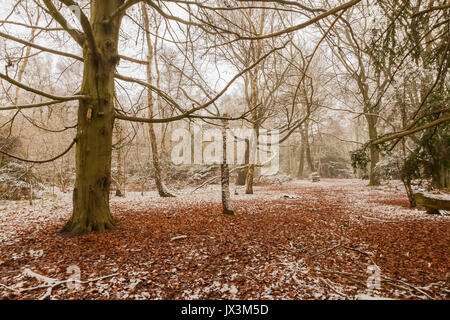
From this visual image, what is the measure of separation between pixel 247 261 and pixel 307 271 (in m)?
0.82

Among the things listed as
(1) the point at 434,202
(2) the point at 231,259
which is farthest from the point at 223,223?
(1) the point at 434,202

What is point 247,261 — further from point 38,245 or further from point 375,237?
point 38,245

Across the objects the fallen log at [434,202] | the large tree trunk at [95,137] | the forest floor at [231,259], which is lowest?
the forest floor at [231,259]

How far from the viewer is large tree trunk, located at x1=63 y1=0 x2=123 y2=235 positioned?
4.11 meters

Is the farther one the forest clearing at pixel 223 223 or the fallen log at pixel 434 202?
the fallen log at pixel 434 202

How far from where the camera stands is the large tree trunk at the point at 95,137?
4113 millimetres

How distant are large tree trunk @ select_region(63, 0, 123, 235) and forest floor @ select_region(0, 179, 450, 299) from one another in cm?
37

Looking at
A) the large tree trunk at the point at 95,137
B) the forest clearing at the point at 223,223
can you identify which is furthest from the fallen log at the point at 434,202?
the large tree trunk at the point at 95,137

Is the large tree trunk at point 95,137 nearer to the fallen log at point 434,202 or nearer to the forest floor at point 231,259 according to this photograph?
the forest floor at point 231,259

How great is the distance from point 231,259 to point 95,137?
10.6 feet

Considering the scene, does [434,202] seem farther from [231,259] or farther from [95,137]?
[95,137]

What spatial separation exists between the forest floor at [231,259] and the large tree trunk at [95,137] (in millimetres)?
374

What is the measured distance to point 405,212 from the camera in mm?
6215
